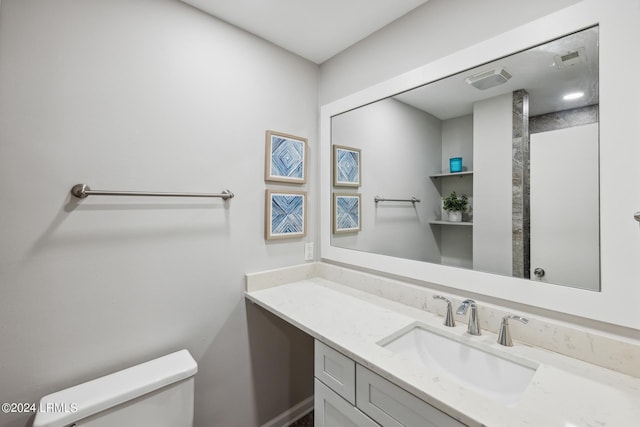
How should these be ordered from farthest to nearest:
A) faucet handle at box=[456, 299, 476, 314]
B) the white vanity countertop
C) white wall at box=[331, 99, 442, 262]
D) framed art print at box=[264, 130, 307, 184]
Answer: framed art print at box=[264, 130, 307, 184], white wall at box=[331, 99, 442, 262], faucet handle at box=[456, 299, 476, 314], the white vanity countertop

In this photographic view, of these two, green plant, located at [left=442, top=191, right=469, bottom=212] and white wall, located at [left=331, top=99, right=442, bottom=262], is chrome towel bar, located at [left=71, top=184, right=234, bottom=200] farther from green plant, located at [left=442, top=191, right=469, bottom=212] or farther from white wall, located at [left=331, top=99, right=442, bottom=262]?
green plant, located at [left=442, top=191, right=469, bottom=212]

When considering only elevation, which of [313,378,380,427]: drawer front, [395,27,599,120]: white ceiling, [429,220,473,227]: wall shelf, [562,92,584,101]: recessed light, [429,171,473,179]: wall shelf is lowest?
[313,378,380,427]: drawer front

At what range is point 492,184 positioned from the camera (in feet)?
3.83

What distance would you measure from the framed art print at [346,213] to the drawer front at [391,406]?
3.08ft

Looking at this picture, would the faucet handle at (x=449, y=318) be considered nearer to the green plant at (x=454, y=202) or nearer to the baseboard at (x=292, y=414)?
the green plant at (x=454, y=202)

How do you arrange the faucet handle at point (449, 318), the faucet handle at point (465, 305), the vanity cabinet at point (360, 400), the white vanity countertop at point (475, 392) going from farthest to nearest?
the faucet handle at point (449, 318)
the faucet handle at point (465, 305)
the vanity cabinet at point (360, 400)
the white vanity countertop at point (475, 392)

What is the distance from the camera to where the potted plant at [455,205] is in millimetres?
1270

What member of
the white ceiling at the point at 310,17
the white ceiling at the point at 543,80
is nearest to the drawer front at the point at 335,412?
the white ceiling at the point at 543,80

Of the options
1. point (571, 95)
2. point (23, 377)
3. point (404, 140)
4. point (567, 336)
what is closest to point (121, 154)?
point (23, 377)

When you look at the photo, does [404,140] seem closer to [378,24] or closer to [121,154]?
[378,24]

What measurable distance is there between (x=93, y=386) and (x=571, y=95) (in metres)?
2.10

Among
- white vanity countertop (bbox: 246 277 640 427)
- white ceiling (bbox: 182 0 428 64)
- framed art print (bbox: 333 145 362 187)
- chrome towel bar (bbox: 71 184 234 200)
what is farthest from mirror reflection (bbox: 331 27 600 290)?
chrome towel bar (bbox: 71 184 234 200)

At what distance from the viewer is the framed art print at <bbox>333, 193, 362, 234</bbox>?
5.83ft

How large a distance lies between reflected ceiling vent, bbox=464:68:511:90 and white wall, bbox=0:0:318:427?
1072 mm
